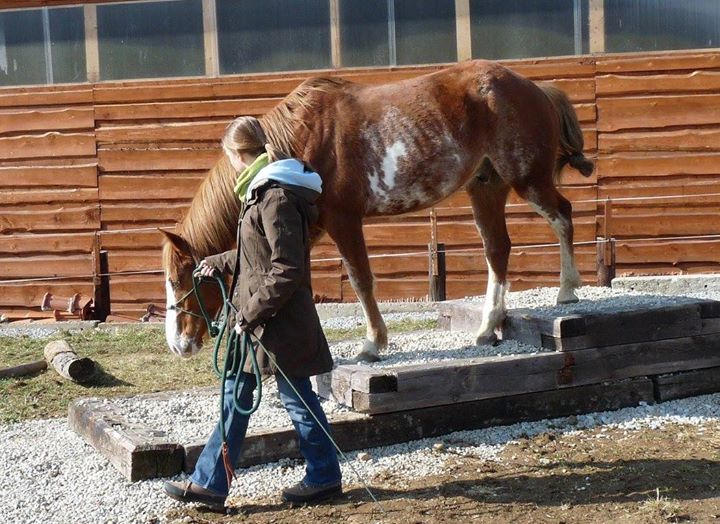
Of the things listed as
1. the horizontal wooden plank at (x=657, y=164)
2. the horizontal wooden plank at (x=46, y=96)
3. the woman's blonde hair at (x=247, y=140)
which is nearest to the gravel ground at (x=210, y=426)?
the woman's blonde hair at (x=247, y=140)

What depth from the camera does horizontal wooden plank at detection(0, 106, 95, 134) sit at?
1220 centimetres

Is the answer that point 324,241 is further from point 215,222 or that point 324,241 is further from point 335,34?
point 215,222

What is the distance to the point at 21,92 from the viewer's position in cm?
1241

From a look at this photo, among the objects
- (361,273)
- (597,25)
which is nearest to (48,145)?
(597,25)

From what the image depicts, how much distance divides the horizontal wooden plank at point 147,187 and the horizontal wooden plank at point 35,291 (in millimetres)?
1148

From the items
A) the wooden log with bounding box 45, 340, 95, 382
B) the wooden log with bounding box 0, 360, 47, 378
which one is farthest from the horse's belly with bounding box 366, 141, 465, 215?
Answer: the wooden log with bounding box 0, 360, 47, 378

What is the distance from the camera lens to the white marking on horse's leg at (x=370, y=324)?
581 centimetres

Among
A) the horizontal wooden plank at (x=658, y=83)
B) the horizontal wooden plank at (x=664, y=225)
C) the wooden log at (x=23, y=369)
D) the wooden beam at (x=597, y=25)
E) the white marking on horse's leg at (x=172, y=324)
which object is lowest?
the wooden log at (x=23, y=369)

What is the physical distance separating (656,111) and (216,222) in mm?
7227

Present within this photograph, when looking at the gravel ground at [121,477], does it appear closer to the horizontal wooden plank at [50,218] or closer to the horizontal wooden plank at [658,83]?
the horizontal wooden plank at [658,83]

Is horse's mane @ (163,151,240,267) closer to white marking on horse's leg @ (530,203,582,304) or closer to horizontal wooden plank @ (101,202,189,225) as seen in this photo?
white marking on horse's leg @ (530,203,582,304)

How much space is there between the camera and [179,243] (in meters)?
5.30

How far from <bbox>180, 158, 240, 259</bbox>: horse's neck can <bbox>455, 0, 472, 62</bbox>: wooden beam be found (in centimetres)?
646

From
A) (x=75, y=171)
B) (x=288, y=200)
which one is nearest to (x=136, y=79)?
(x=75, y=171)
